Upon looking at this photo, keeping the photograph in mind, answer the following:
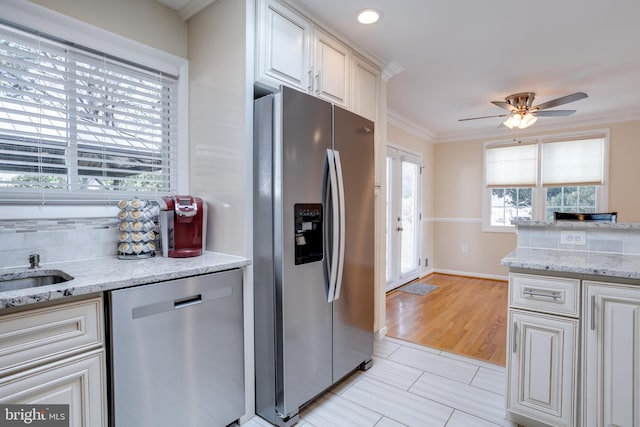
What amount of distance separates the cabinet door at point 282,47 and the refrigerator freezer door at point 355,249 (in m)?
0.35

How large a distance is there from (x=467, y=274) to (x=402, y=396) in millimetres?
3928

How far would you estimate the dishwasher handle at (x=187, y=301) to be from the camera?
4.71 feet

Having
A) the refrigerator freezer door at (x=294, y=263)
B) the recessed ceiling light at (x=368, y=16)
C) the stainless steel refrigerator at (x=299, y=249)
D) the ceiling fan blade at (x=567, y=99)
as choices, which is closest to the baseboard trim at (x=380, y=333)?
the stainless steel refrigerator at (x=299, y=249)

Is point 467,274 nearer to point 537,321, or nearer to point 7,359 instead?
point 537,321

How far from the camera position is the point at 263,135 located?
5.62 feet

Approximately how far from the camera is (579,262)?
1.62 metres

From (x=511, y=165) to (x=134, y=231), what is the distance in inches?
207

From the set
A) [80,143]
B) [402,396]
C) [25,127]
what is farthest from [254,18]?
[402,396]

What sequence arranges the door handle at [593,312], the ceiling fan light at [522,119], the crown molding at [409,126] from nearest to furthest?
1. the door handle at [593,312]
2. the ceiling fan light at [522,119]
3. the crown molding at [409,126]

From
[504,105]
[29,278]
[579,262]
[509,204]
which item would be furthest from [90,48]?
[509,204]

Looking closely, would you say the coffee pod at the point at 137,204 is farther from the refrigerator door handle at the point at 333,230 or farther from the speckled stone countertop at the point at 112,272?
the refrigerator door handle at the point at 333,230

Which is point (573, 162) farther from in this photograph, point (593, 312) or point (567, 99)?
point (593, 312)

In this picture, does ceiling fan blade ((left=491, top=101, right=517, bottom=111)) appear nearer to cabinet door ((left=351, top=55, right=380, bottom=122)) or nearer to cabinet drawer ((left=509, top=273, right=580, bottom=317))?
cabinet door ((left=351, top=55, right=380, bottom=122))

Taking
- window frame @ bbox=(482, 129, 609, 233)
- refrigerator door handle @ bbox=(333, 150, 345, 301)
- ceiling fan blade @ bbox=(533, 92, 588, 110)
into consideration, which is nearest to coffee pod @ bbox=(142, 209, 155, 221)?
refrigerator door handle @ bbox=(333, 150, 345, 301)
